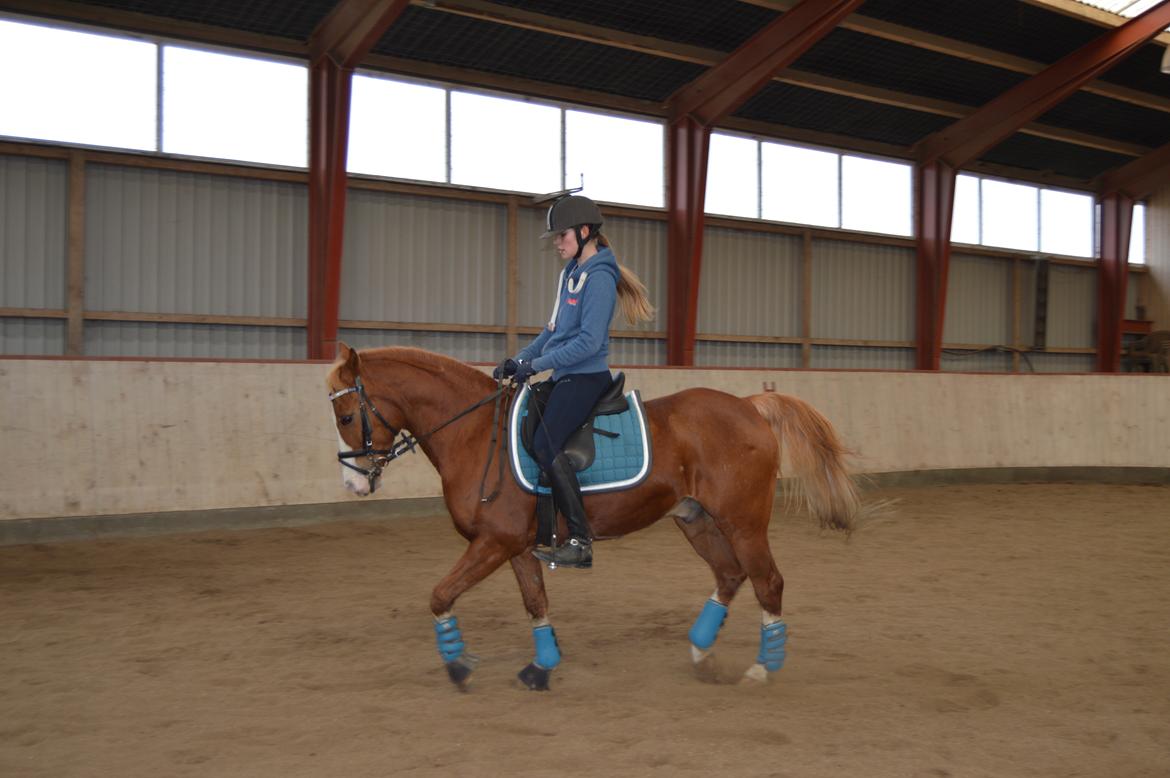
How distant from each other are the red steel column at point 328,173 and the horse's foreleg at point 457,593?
8359 mm

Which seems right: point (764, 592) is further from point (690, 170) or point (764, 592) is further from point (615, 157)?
point (615, 157)

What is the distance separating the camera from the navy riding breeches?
184 inches

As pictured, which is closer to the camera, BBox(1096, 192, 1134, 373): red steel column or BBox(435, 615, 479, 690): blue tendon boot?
BBox(435, 615, 479, 690): blue tendon boot

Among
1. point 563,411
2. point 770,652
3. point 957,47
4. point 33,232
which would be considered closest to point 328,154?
point 33,232

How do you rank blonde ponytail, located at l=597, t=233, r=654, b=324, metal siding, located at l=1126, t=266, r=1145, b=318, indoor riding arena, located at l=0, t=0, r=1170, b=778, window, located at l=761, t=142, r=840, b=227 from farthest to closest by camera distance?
metal siding, located at l=1126, t=266, r=1145, b=318
window, located at l=761, t=142, r=840, b=227
blonde ponytail, located at l=597, t=233, r=654, b=324
indoor riding arena, located at l=0, t=0, r=1170, b=778

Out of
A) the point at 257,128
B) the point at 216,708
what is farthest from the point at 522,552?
the point at 257,128

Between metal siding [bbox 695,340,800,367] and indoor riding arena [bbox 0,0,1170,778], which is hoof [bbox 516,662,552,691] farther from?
metal siding [bbox 695,340,800,367]

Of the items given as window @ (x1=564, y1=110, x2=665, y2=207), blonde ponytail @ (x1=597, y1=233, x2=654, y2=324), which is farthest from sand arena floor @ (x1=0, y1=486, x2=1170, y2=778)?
window @ (x1=564, y1=110, x2=665, y2=207)

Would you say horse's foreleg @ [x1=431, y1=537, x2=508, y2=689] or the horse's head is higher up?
the horse's head

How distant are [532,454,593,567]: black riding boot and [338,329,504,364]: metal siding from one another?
936 cm

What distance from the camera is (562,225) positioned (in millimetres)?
4742

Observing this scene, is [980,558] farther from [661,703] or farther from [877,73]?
[877,73]

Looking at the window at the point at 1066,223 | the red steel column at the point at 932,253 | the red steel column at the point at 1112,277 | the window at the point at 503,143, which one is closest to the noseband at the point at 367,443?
the window at the point at 503,143

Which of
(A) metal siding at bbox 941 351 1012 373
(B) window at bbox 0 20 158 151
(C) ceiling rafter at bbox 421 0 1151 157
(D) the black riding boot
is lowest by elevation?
(D) the black riding boot
